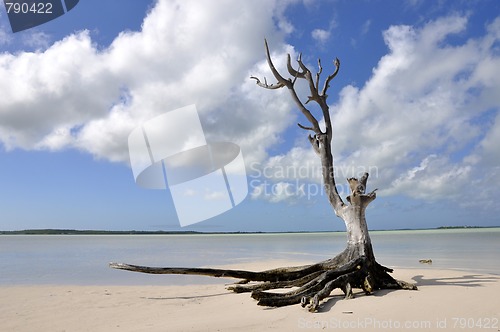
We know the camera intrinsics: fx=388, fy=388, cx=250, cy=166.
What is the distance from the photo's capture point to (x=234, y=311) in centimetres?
603

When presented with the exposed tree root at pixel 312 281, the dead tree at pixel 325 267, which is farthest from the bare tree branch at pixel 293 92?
the exposed tree root at pixel 312 281

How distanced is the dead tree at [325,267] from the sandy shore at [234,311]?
24cm

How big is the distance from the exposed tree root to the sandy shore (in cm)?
17

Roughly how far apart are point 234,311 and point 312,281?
1.53 metres

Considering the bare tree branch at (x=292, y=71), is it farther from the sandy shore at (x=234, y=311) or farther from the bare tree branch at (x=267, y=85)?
the sandy shore at (x=234, y=311)

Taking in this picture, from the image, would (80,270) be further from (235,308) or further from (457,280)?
(457,280)

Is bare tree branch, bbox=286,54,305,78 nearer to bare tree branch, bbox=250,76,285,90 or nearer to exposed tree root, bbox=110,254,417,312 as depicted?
bare tree branch, bbox=250,76,285,90

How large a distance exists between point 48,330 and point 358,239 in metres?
5.89

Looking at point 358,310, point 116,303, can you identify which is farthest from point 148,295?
point 358,310


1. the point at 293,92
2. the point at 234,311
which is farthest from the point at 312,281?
the point at 293,92

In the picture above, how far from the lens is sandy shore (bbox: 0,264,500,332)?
194 inches

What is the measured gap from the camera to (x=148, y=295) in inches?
310

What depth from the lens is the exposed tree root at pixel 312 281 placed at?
6.17 metres

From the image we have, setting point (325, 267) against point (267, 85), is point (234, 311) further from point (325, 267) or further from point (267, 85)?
point (267, 85)
